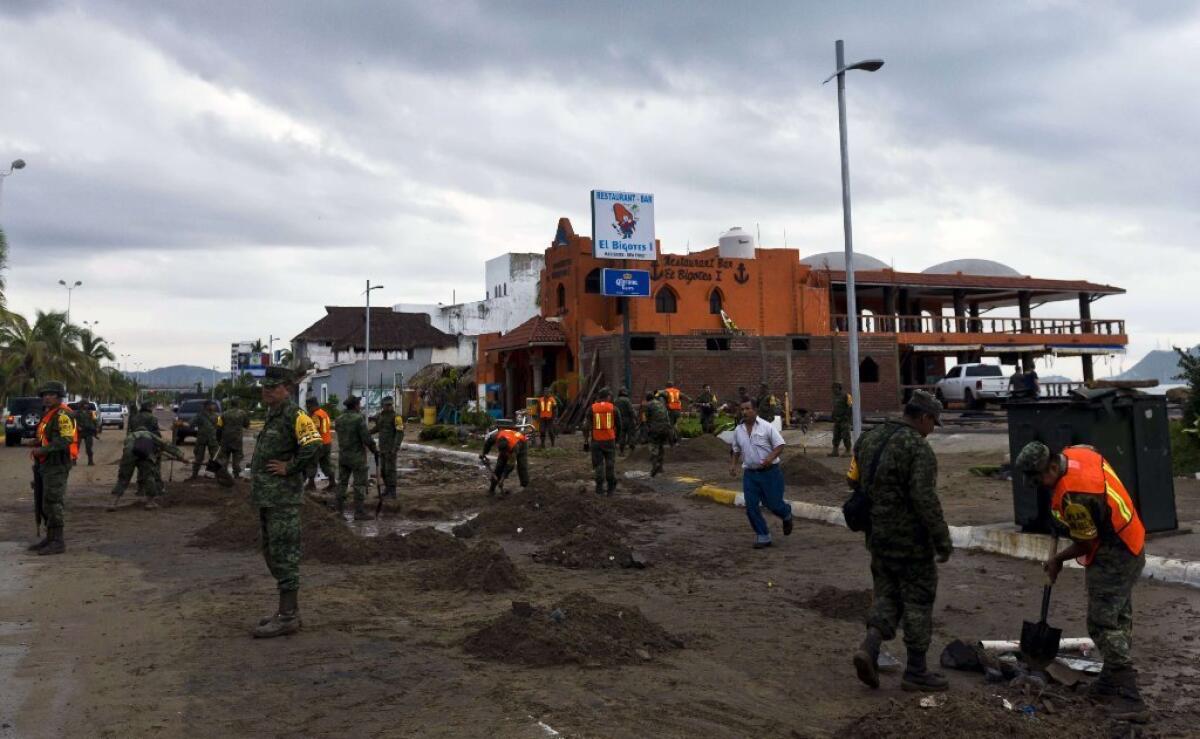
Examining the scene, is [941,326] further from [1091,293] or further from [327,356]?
[327,356]

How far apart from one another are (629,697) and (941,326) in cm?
4093

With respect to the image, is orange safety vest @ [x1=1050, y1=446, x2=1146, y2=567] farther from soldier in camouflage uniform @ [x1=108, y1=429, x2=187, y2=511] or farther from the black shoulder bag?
soldier in camouflage uniform @ [x1=108, y1=429, x2=187, y2=511]

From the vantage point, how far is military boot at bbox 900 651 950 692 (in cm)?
514

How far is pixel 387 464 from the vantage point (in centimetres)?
1461

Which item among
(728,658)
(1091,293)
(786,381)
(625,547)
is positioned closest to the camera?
(728,658)

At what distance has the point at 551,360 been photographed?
134 feet

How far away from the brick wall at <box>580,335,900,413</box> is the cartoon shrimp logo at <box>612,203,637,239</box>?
431 cm

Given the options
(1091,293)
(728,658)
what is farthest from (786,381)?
(728,658)

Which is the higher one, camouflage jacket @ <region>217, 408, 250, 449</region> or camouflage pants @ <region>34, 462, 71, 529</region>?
camouflage jacket @ <region>217, 408, 250, 449</region>

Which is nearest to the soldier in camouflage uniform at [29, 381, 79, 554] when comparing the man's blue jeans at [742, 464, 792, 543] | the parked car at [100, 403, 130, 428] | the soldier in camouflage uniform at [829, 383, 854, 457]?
the man's blue jeans at [742, 464, 792, 543]

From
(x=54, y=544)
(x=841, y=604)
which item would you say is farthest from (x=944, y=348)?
(x=54, y=544)

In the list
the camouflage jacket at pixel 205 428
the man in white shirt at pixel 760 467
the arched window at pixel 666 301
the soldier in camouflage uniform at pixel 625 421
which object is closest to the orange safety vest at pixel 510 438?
the man in white shirt at pixel 760 467

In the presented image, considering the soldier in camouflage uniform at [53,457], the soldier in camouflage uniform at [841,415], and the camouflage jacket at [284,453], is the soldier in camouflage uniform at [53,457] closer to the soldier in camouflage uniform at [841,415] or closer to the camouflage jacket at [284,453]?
the camouflage jacket at [284,453]

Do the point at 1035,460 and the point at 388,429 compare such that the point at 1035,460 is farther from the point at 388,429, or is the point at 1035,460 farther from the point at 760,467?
the point at 388,429
